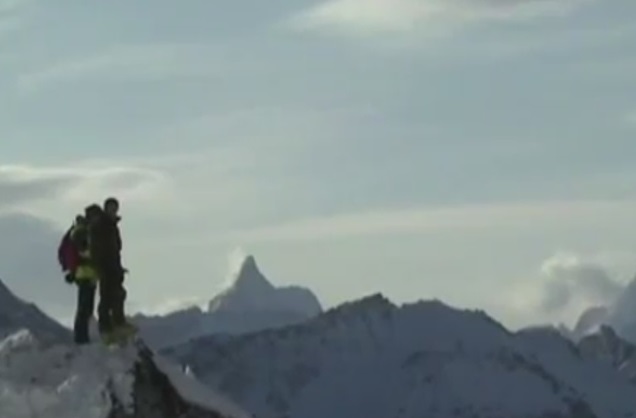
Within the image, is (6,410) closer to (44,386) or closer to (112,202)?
(44,386)

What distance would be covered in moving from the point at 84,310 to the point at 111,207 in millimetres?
2829

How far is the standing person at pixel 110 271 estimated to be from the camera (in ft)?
118

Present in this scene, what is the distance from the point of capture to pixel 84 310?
37.8 m

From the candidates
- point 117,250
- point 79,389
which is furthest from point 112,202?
point 79,389

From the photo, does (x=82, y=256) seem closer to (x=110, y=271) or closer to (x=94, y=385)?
(x=110, y=271)

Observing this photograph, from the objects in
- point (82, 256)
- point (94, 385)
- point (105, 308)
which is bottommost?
point (94, 385)

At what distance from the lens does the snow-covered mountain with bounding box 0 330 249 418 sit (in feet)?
111

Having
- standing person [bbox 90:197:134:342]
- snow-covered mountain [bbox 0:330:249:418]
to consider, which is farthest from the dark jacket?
snow-covered mountain [bbox 0:330:249:418]

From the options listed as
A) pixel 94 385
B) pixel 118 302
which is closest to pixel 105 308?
pixel 118 302

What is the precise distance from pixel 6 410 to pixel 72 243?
3.97m

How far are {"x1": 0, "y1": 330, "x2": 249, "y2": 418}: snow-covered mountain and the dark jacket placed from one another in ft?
4.76

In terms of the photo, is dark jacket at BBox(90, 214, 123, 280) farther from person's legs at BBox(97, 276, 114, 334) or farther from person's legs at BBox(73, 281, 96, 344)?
person's legs at BBox(73, 281, 96, 344)

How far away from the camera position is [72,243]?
36.8m

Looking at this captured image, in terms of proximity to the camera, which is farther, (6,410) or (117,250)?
(117,250)
